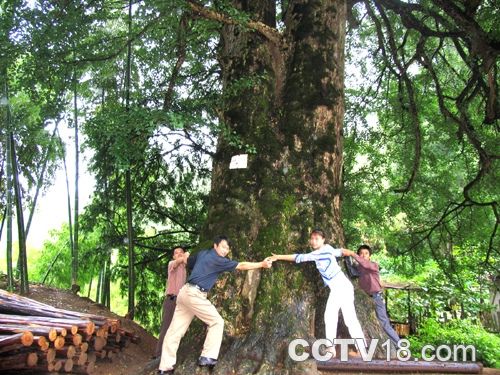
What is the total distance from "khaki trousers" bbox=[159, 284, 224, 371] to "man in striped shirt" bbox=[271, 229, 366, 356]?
869 mm

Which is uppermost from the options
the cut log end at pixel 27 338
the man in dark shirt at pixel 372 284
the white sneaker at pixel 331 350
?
the man in dark shirt at pixel 372 284

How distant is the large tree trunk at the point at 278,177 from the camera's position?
4.69m

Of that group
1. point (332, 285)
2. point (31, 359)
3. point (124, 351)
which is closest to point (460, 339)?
point (332, 285)

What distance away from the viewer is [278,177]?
17.8ft

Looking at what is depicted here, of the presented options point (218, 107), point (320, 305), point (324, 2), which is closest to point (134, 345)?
point (320, 305)

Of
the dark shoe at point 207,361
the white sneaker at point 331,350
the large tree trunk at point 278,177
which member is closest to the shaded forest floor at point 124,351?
the dark shoe at point 207,361

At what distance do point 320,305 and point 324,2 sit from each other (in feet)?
12.8

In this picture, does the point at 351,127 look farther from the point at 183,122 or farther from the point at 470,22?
the point at 183,122

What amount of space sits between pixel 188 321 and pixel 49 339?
146 cm

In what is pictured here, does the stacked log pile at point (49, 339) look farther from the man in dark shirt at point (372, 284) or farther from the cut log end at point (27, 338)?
the man in dark shirt at point (372, 284)

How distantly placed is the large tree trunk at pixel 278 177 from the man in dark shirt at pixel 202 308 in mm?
194

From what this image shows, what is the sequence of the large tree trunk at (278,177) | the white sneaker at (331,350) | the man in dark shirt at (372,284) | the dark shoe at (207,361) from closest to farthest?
the dark shoe at (207,361), the white sneaker at (331,350), the large tree trunk at (278,177), the man in dark shirt at (372,284)

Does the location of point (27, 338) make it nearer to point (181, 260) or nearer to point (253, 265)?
point (181, 260)

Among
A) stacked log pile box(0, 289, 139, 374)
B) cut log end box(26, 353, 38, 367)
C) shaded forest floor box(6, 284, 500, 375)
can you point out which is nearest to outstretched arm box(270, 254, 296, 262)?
shaded forest floor box(6, 284, 500, 375)
